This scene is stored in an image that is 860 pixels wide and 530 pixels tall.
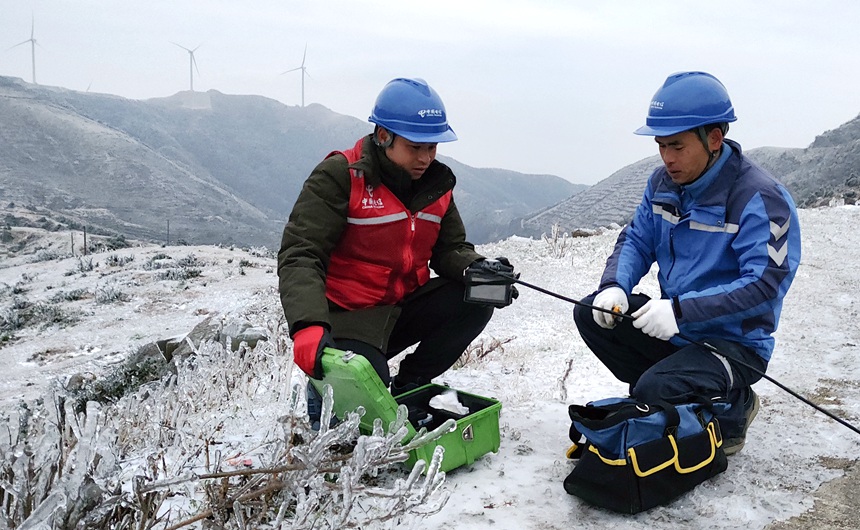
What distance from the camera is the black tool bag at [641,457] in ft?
7.52

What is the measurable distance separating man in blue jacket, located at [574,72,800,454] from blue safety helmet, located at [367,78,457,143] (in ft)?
2.54

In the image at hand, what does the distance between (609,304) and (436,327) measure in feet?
2.50

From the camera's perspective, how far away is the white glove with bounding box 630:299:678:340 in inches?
101

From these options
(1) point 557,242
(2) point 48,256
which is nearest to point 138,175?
(2) point 48,256

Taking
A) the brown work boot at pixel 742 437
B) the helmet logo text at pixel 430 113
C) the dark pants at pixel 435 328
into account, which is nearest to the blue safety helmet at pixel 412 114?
the helmet logo text at pixel 430 113

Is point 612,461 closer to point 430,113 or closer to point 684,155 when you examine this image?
point 684,155

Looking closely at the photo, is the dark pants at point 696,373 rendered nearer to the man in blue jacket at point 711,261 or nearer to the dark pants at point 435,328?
the man in blue jacket at point 711,261

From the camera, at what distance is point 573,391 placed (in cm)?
364

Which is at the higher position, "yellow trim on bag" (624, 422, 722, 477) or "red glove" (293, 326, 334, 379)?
"red glove" (293, 326, 334, 379)

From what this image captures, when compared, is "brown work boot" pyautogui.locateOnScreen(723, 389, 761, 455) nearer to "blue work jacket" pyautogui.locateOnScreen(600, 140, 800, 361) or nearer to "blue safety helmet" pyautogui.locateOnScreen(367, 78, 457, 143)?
"blue work jacket" pyautogui.locateOnScreen(600, 140, 800, 361)

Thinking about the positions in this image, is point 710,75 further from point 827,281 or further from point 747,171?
point 827,281

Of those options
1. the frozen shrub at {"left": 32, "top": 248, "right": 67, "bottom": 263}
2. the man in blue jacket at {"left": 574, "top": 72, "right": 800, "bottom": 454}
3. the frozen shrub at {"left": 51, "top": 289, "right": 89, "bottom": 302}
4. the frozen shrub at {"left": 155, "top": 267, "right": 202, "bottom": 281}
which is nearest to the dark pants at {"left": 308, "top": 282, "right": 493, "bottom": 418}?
the man in blue jacket at {"left": 574, "top": 72, "right": 800, "bottom": 454}

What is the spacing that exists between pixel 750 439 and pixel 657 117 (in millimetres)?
1383

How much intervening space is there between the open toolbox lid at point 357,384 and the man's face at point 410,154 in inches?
34.0
